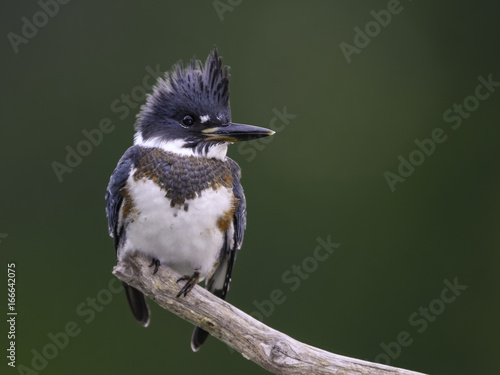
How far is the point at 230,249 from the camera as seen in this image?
373cm

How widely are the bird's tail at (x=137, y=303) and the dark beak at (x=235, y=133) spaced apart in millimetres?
969

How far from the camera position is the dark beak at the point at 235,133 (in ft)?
11.3

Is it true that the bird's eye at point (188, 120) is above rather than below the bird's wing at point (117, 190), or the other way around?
above

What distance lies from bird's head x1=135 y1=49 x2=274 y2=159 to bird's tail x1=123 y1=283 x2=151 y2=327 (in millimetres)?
816

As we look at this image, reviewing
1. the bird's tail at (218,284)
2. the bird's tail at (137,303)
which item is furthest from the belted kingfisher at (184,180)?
the bird's tail at (137,303)

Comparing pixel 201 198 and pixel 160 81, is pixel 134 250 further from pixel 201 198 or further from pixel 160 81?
pixel 160 81

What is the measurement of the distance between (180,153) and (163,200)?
26 centimetres

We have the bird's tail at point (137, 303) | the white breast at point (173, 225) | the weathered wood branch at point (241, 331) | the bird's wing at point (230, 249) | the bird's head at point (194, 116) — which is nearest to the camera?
the weathered wood branch at point (241, 331)

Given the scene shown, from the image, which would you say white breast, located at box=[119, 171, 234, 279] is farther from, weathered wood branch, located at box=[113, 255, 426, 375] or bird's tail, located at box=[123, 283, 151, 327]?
bird's tail, located at box=[123, 283, 151, 327]

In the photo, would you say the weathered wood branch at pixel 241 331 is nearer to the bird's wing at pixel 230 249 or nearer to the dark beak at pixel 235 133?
the bird's wing at pixel 230 249

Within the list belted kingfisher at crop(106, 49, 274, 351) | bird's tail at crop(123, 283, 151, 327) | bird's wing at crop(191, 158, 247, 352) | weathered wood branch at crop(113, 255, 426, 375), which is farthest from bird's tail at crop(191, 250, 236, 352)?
weathered wood branch at crop(113, 255, 426, 375)

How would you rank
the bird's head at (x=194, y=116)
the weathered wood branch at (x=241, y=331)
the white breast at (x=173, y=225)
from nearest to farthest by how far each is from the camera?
1. the weathered wood branch at (x=241, y=331)
2. the white breast at (x=173, y=225)
3. the bird's head at (x=194, y=116)

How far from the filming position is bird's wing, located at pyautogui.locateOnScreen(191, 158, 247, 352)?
11.9 ft

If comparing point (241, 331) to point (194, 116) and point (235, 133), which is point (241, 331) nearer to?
point (235, 133)
